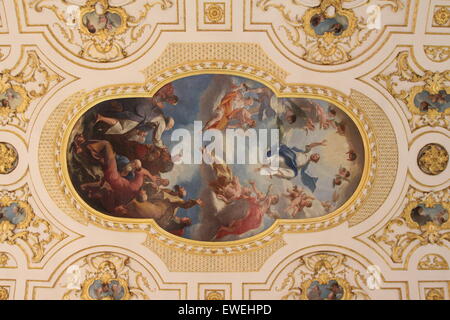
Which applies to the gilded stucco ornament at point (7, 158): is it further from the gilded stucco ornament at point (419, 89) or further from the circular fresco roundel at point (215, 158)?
the gilded stucco ornament at point (419, 89)

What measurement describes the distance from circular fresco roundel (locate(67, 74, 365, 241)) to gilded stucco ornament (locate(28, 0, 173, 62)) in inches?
43.3

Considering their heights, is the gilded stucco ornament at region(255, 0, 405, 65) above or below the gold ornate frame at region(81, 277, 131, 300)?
above

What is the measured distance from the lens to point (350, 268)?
1274 centimetres

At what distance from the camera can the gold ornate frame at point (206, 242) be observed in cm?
1229

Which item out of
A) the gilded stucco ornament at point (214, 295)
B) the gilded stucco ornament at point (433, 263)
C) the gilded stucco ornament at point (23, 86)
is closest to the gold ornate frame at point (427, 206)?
the gilded stucco ornament at point (433, 263)

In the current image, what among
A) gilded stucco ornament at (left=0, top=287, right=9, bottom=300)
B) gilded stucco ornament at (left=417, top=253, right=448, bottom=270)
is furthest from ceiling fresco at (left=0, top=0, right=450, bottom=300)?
gilded stucco ornament at (left=0, top=287, right=9, bottom=300)

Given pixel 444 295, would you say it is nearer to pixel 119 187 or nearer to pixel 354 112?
pixel 354 112

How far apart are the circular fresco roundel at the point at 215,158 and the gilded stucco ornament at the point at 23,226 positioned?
1.10 meters

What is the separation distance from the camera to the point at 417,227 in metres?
12.6

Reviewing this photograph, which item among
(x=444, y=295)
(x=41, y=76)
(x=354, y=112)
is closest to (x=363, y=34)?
(x=354, y=112)

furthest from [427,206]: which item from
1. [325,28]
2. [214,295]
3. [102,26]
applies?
[102,26]

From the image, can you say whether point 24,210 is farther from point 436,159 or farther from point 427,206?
point 436,159

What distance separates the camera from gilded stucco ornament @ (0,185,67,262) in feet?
41.0

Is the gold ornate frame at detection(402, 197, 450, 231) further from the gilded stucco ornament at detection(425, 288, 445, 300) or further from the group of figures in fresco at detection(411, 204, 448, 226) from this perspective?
the gilded stucco ornament at detection(425, 288, 445, 300)
